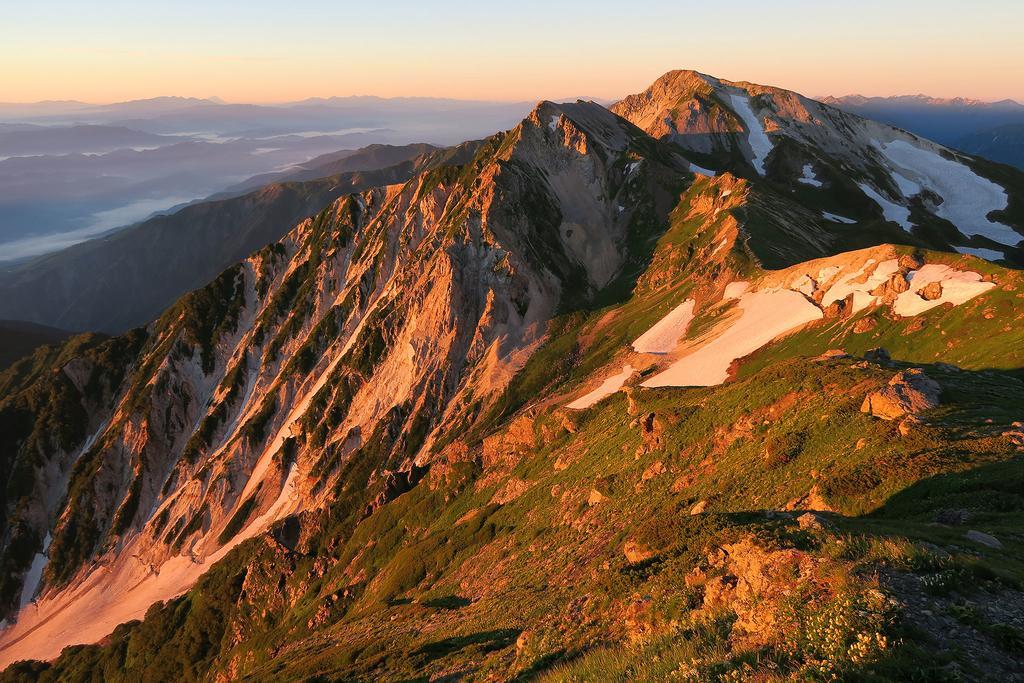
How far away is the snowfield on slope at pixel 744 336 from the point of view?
84.2 m

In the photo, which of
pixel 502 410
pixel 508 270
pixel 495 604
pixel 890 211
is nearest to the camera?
pixel 495 604

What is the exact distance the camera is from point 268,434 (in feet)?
456

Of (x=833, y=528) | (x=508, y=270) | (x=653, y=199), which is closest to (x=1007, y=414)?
(x=833, y=528)

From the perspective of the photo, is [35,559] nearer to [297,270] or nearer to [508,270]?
[297,270]

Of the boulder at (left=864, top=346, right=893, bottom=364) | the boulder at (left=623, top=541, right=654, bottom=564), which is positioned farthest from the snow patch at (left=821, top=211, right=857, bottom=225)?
the boulder at (left=623, top=541, right=654, bottom=564)

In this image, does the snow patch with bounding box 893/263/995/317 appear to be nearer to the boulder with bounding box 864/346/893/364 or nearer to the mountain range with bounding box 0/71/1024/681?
the mountain range with bounding box 0/71/1024/681

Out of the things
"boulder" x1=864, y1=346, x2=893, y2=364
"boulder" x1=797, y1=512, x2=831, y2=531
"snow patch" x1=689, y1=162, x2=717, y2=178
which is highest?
"snow patch" x1=689, y1=162, x2=717, y2=178

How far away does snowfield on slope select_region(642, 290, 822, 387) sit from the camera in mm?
84188

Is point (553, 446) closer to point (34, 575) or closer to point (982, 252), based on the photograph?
point (34, 575)

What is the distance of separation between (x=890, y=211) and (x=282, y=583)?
710ft

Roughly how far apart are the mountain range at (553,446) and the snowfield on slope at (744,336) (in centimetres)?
66

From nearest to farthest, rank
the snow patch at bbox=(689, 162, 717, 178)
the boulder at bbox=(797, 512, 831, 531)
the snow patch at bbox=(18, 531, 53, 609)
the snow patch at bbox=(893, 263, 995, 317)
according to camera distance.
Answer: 1. the boulder at bbox=(797, 512, 831, 531)
2. the snow patch at bbox=(893, 263, 995, 317)
3. the snow patch at bbox=(18, 531, 53, 609)
4. the snow patch at bbox=(689, 162, 717, 178)

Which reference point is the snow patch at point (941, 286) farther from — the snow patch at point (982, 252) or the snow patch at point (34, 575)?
the snow patch at point (34, 575)

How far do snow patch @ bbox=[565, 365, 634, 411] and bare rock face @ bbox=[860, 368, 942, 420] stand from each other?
55033 mm
